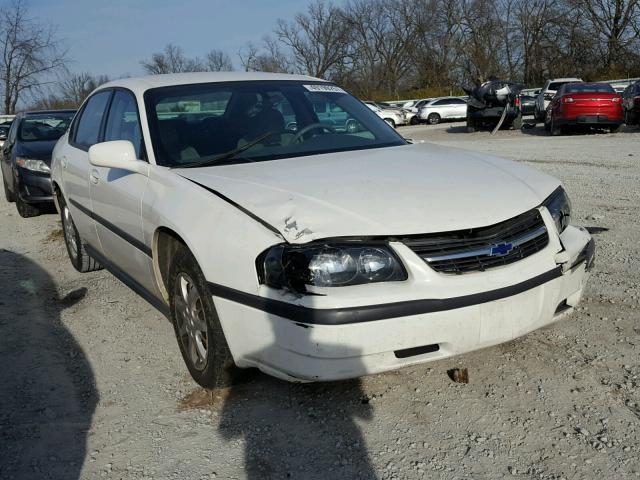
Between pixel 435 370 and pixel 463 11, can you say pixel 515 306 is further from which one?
pixel 463 11

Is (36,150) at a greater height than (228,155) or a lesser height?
lesser

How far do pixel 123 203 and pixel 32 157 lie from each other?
5733 mm

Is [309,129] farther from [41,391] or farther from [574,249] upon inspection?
[41,391]

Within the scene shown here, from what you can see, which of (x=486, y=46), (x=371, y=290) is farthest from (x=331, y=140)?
(x=486, y=46)

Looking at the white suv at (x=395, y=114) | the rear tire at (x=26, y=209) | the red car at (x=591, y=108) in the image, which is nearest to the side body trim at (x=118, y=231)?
A: the rear tire at (x=26, y=209)

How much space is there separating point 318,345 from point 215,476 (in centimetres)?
65

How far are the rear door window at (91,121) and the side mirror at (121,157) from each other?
3.90 ft

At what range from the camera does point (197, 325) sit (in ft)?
10.3

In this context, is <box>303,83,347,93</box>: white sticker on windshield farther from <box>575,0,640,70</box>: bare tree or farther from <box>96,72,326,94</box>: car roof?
<box>575,0,640,70</box>: bare tree

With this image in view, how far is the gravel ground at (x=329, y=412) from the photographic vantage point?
251 cm

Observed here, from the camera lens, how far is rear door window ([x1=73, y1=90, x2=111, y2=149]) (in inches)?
186

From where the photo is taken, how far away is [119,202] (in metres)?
3.79

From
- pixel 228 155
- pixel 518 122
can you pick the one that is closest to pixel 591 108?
pixel 518 122

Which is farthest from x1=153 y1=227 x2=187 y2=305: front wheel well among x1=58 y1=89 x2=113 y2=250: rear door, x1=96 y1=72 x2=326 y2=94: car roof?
x1=58 y1=89 x2=113 y2=250: rear door
